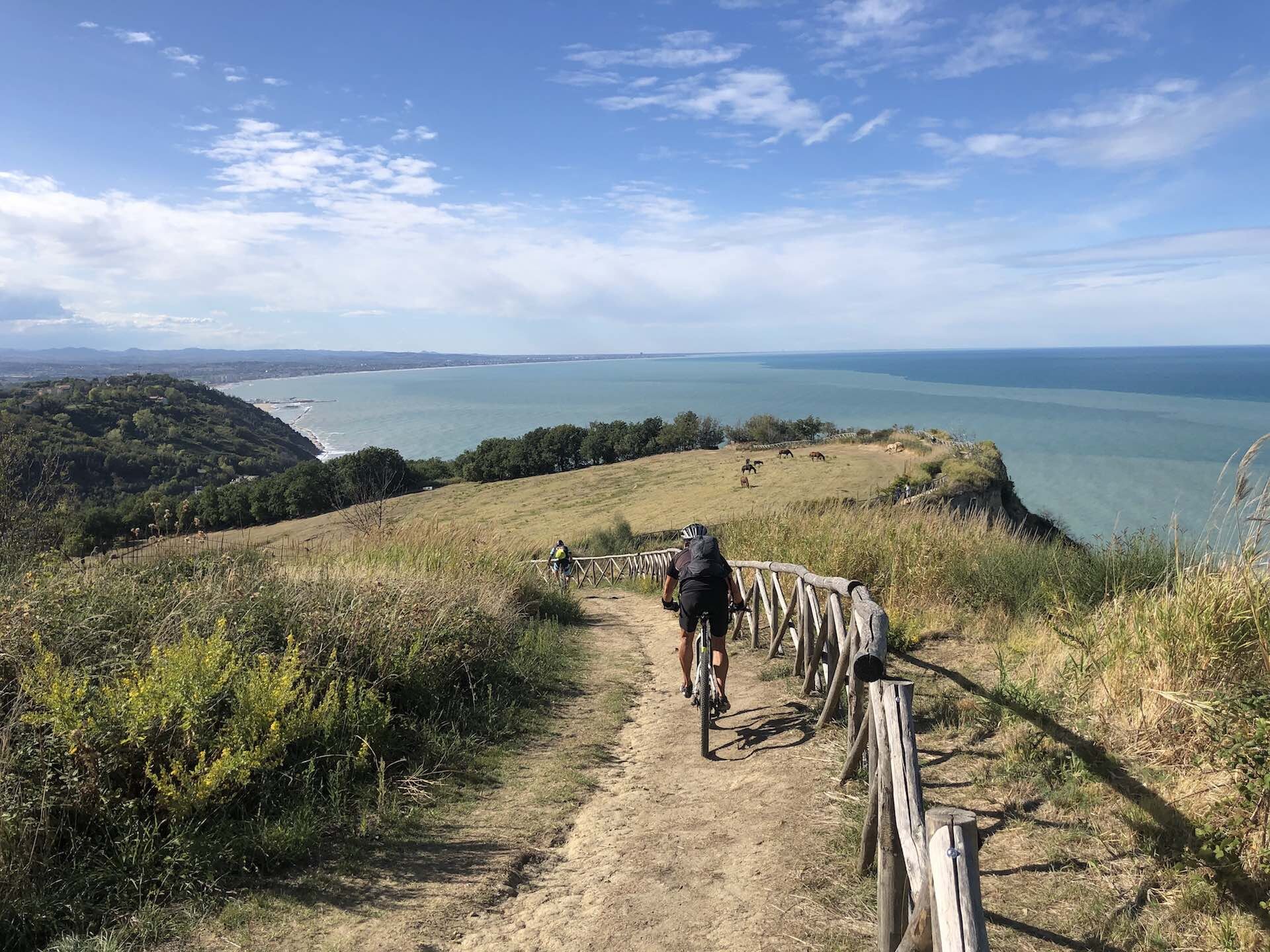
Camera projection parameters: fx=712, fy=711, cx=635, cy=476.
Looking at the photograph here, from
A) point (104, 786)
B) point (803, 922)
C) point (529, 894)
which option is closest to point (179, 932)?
point (104, 786)

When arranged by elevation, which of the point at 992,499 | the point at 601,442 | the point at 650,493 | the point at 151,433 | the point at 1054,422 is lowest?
the point at 650,493

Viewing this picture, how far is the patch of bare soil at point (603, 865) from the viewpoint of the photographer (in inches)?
135

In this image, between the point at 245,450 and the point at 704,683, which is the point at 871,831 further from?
the point at 245,450

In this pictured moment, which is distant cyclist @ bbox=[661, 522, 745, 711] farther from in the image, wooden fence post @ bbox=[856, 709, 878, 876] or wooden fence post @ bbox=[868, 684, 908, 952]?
wooden fence post @ bbox=[868, 684, 908, 952]

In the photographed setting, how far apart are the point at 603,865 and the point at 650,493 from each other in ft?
136

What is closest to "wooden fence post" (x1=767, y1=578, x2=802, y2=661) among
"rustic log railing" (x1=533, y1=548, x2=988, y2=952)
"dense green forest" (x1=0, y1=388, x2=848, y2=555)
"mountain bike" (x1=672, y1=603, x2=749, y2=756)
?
"rustic log railing" (x1=533, y1=548, x2=988, y2=952)

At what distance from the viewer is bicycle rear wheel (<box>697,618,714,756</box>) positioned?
5695 mm

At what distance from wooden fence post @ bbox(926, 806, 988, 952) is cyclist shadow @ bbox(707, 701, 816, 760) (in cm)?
360

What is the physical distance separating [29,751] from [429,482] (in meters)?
66.6

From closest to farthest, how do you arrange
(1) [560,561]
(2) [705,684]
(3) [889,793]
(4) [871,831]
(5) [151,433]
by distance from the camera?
(3) [889,793], (4) [871,831], (2) [705,684], (1) [560,561], (5) [151,433]

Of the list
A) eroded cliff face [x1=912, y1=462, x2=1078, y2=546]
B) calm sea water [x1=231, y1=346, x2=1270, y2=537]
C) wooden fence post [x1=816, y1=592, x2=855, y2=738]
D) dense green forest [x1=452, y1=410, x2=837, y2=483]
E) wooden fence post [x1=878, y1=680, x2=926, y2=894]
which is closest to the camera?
wooden fence post [x1=878, y1=680, x2=926, y2=894]

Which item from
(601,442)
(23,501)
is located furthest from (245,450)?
(23,501)

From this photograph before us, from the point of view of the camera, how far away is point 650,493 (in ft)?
149

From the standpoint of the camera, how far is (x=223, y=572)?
262 inches
